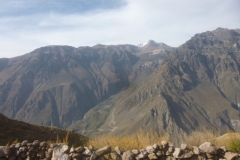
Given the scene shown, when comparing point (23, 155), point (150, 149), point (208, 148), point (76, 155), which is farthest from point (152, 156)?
point (23, 155)

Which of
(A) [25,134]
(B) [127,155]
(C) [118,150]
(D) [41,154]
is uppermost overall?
(C) [118,150]

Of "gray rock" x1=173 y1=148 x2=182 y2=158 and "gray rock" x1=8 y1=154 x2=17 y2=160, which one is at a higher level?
"gray rock" x1=173 y1=148 x2=182 y2=158

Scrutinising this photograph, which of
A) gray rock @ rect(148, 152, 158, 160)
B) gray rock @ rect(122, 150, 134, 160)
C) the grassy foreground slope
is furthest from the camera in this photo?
the grassy foreground slope

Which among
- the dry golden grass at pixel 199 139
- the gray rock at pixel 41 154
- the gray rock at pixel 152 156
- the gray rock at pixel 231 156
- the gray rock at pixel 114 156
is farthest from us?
the gray rock at pixel 41 154

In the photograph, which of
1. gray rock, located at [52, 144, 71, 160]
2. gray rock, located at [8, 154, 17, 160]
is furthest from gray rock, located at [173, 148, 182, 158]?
gray rock, located at [8, 154, 17, 160]

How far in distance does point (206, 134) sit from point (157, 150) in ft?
9.04

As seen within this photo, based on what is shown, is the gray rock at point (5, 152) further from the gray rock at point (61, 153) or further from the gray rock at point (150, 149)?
the gray rock at point (150, 149)

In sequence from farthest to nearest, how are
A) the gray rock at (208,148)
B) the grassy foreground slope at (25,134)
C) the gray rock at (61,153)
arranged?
the grassy foreground slope at (25,134)
the gray rock at (61,153)
the gray rock at (208,148)

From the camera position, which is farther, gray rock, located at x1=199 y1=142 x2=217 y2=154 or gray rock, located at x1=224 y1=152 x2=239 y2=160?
gray rock, located at x1=199 y1=142 x2=217 y2=154

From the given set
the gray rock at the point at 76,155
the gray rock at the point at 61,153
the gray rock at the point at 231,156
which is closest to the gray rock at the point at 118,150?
the gray rock at the point at 76,155

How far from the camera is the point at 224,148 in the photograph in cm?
805

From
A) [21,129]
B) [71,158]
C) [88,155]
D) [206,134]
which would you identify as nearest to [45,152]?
[71,158]

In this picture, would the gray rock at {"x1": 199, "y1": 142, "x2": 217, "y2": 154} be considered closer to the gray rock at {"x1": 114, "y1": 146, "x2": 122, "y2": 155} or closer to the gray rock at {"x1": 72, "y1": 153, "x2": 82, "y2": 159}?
the gray rock at {"x1": 114, "y1": 146, "x2": 122, "y2": 155}

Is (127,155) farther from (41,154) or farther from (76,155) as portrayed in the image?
(41,154)
